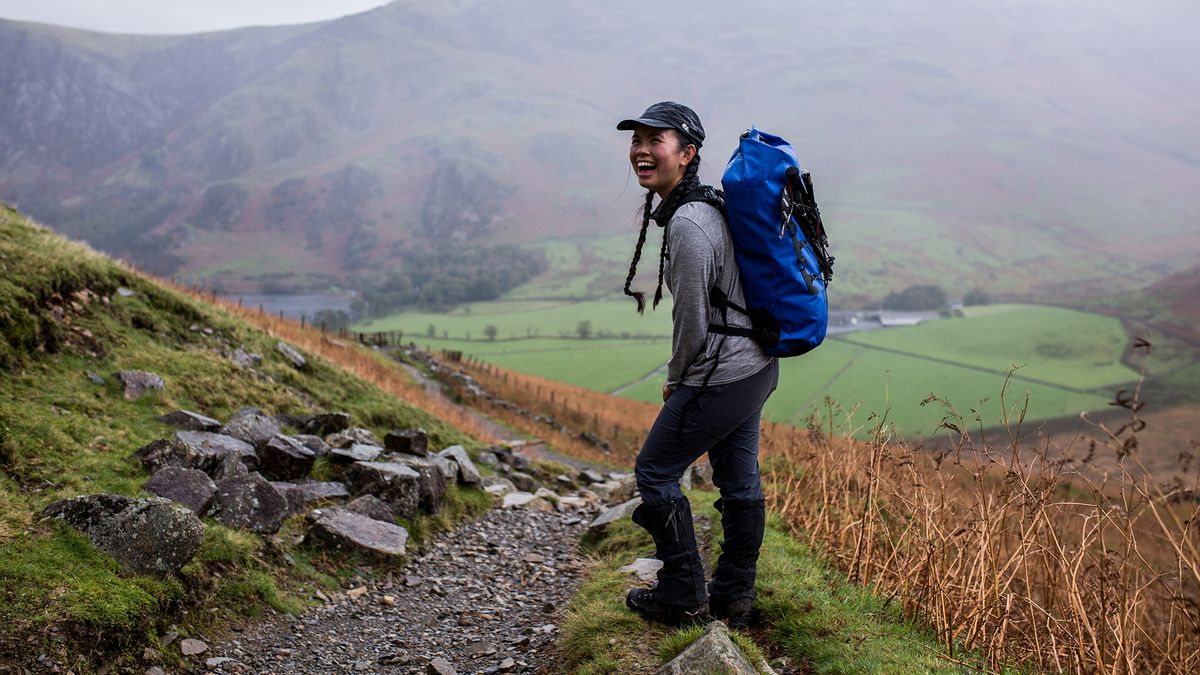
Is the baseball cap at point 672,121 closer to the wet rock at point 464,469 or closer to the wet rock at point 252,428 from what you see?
the wet rock at point 252,428

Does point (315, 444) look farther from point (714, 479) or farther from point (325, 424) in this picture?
point (714, 479)

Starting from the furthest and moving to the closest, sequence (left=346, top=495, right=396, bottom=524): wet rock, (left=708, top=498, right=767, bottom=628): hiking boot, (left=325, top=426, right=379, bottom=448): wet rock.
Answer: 1. (left=325, top=426, right=379, bottom=448): wet rock
2. (left=346, top=495, right=396, bottom=524): wet rock
3. (left=708, top=498, right=767, bottom=628): hiking boot

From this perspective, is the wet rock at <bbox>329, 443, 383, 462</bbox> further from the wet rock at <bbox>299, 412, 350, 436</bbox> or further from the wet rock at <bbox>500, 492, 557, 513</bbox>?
the wet rock at <bbox>500, 492, 557, 513</bbox>

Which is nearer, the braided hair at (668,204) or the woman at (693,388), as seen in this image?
the woman at (693,388)

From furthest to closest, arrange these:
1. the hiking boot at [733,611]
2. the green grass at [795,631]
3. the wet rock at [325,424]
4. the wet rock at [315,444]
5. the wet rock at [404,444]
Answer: the wet rock at [404,444] < the wet rock at [325,424] < the wet rock at [315,444] < the hiking boot at [733,611] < the green grass at [795,631]

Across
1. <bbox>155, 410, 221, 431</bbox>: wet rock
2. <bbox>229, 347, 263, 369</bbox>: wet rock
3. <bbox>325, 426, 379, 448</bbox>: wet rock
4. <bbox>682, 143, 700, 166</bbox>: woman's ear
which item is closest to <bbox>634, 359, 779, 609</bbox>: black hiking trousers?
<bbox>682, 143, 700, 166</bbox>: woman's ear

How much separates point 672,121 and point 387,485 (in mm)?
5904

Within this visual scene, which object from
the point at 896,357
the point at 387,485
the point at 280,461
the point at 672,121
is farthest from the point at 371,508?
the point at 896,357

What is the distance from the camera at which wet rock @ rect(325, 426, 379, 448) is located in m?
9.43

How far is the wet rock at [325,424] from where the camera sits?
995cm

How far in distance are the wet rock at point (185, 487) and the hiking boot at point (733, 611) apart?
176 inches

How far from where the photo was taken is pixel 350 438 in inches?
377

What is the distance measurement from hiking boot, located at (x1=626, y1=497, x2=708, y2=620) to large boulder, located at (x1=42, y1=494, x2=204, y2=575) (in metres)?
3.46

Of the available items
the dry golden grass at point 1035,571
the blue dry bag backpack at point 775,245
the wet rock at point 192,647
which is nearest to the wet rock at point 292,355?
the wet rock at point 192,647
